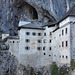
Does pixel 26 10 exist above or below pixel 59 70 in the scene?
above

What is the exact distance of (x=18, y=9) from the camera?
156 feet

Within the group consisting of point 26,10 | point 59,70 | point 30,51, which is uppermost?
point 26,10

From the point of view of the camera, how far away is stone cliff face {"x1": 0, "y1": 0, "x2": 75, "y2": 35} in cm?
3993

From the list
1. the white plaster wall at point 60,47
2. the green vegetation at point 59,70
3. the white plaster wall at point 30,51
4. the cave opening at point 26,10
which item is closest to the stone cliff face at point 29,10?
the cave opening at point 26,10

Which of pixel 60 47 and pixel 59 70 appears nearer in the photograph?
pixel 59 70

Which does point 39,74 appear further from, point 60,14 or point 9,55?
point 60,14

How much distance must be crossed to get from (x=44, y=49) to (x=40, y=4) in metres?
18.0

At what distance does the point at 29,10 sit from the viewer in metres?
47.8

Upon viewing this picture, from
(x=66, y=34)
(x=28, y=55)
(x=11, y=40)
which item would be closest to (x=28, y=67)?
(x=28, y=55)

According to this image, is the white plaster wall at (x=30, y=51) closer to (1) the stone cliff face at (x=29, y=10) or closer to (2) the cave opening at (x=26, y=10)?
(1) the stone cliff face at (x=29, y=10)

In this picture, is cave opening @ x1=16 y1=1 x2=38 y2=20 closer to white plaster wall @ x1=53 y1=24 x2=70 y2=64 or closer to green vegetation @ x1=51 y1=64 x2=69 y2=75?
white plaster wall @ x1=53 y1=24 x2=70 y2=64

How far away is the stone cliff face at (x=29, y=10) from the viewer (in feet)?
131

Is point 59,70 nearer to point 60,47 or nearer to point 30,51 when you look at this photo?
point 60,47

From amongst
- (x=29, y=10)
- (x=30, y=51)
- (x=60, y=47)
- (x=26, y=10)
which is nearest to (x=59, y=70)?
(x=60, y=47)
